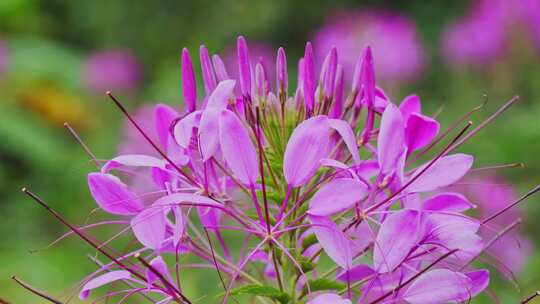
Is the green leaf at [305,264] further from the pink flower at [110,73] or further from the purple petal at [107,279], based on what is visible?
the pink flower at [110,73]

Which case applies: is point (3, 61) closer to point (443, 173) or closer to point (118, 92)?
point (118, 92)

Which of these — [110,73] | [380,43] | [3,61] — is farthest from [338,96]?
→ [3,61]

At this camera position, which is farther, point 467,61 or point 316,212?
point 467,61

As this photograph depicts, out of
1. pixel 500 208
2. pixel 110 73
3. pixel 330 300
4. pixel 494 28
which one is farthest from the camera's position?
pixel 110 73

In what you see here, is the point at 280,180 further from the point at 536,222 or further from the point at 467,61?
the point at 467,61

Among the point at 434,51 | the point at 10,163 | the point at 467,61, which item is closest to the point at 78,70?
the point at 10,163

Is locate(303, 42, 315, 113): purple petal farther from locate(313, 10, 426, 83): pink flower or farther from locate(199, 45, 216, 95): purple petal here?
locate(313, 10, 426, 83): pink flower

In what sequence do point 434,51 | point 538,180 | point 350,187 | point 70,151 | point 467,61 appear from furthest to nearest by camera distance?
point 434,51 < point 70,151 < point 467,61 < point 538,180 < point 350,187

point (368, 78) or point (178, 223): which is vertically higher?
point (368, 78)
